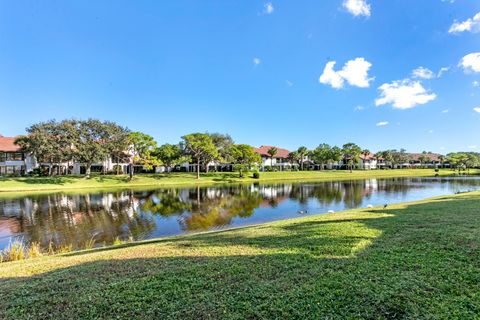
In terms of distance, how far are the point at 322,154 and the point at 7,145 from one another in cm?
8143

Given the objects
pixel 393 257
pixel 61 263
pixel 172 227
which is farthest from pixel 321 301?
pixel 172 227

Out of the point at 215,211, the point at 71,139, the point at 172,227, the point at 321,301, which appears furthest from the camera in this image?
the point at 71,139

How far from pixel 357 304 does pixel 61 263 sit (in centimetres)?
781

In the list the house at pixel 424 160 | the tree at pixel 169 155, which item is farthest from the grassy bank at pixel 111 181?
the house at pixel 424 160

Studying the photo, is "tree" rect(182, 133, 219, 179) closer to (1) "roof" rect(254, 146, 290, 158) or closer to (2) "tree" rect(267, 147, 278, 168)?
(2) "tree" rect(267, 147, 278, 168)

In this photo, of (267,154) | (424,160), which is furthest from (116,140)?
(424,160)

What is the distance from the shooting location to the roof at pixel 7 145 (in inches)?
2203

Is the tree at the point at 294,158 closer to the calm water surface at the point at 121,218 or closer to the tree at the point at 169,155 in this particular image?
the tree at the point at 169,155

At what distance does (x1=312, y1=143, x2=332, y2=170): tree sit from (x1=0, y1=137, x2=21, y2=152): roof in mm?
77739

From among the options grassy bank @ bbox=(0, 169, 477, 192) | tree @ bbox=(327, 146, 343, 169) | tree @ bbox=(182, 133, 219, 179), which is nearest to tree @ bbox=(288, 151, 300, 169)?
tree @ bbox=(327, 146, 343, 169)

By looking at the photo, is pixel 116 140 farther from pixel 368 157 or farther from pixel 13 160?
pixel 368 157

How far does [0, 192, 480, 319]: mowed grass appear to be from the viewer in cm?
400

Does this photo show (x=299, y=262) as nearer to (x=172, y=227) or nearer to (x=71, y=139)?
(x=172, y=227)

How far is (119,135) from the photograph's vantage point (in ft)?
177
